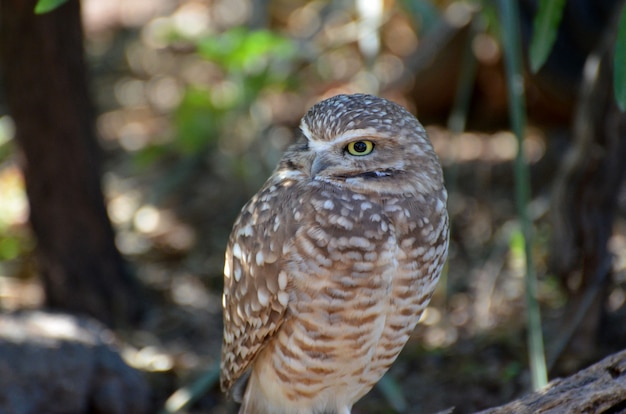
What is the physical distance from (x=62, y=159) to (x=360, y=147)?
6.95 ft

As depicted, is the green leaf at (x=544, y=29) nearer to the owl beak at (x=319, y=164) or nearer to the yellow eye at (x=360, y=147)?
the yellow eye at (x=360, y=147)

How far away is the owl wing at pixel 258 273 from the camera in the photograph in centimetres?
245

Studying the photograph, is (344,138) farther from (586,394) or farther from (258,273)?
(586,394)

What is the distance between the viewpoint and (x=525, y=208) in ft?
9.55

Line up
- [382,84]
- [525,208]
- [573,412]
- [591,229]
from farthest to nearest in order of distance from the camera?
[382,84] → [591,229] → [525,208] → [573,412]

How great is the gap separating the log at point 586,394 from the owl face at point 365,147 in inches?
26.8

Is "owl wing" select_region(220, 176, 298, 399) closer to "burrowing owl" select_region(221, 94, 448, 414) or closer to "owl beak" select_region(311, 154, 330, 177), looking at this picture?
"burrowing owl" select_region(221, 94, 448, 414)

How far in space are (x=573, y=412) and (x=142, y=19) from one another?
6654 mm

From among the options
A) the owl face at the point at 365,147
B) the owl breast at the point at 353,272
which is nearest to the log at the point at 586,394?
the owl breast at the point at 353,272

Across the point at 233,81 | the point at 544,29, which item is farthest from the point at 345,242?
the point at 233,81

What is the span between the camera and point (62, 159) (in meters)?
4.02

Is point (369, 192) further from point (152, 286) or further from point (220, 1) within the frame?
point (220, 1)

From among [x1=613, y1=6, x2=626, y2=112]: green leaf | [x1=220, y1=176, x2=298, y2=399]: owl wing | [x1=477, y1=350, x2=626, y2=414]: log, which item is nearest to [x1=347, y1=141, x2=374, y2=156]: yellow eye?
[x1=220, y1=176, x2=298, y2=399]: owl wing

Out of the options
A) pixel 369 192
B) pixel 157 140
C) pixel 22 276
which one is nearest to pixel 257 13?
pixel 157 140
